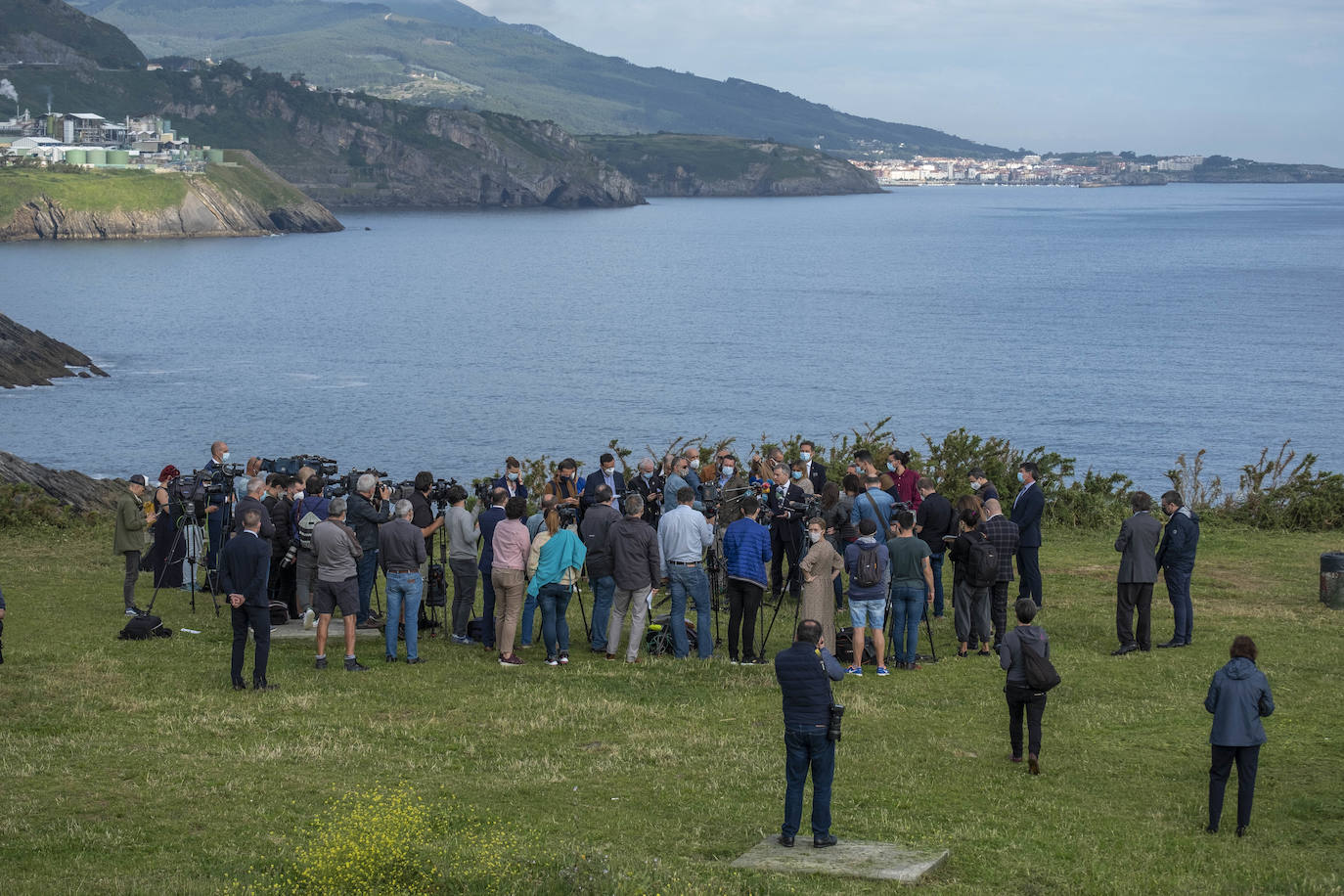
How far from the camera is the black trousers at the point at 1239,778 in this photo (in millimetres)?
9680

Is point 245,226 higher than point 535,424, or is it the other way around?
point 245,226

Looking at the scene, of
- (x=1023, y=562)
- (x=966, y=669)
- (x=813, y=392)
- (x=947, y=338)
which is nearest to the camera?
(x=966, y=669)

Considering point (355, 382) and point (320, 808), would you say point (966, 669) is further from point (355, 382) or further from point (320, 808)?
point (355, 382)

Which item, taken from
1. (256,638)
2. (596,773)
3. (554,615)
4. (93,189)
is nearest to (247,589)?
(256,638)

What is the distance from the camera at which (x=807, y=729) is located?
29.8 ft

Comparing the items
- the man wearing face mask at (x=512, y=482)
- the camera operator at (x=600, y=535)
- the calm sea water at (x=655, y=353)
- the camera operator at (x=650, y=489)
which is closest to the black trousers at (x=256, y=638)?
the man wearing face mask at (x=512, y=482)

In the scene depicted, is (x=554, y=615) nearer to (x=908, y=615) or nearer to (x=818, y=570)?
(x=818, y=570)

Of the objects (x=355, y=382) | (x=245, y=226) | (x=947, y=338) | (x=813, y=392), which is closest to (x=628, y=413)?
(x=813, y=392)

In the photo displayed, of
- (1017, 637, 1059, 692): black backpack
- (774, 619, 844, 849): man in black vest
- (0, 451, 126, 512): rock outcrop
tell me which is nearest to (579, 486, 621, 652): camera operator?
(1017, 637, 1059, 692): black backpack

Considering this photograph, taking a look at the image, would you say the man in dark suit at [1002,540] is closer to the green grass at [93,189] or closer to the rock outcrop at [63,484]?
the rock outcrop at [63,484]

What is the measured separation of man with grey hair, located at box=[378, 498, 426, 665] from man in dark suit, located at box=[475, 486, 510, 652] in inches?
31.2

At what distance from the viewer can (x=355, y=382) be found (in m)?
68.8

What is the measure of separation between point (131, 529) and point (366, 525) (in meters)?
3.40

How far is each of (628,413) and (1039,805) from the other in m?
48.8
